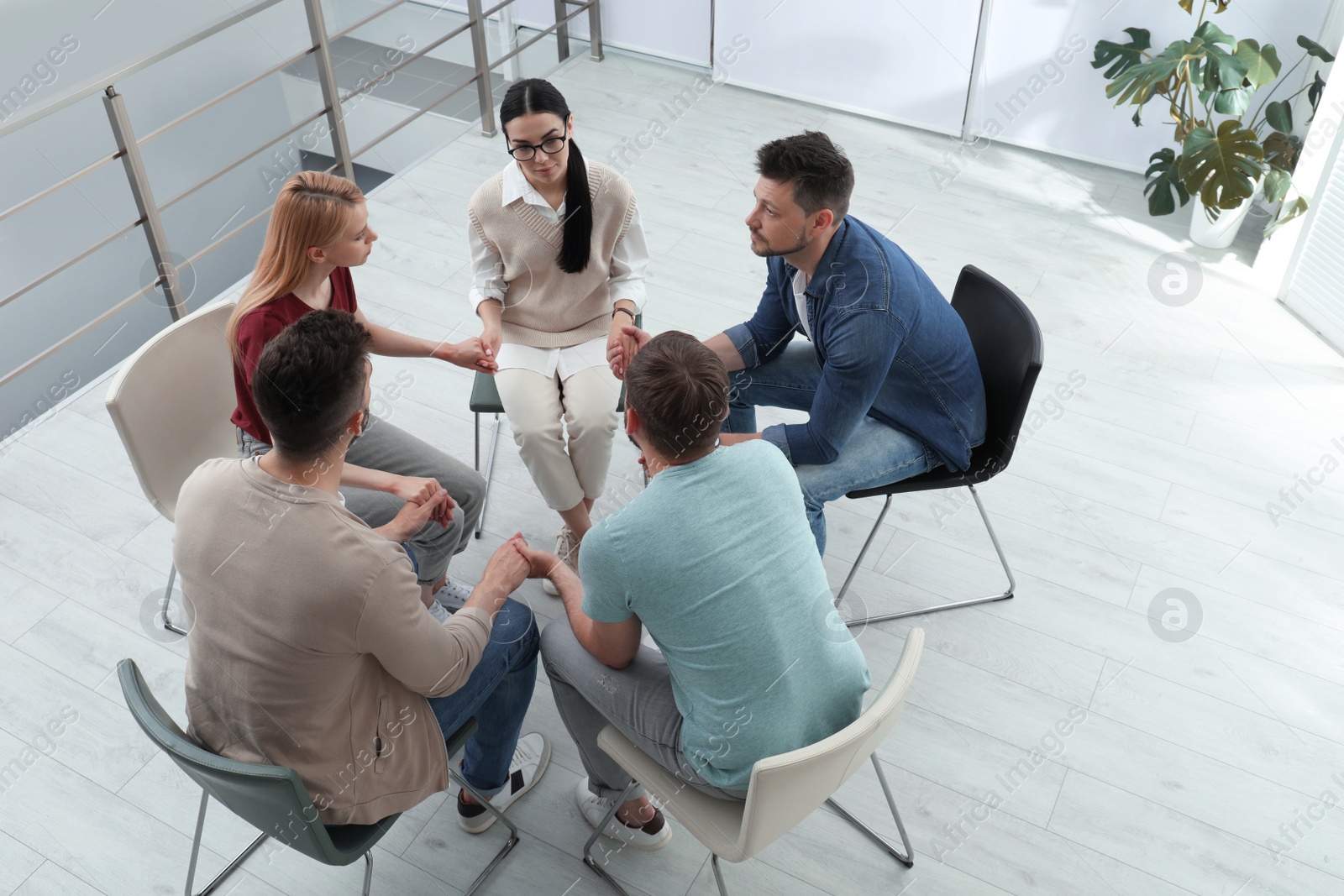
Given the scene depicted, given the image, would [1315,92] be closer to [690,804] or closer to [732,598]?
[732,598]

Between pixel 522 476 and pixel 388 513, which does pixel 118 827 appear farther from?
pixel 522 476

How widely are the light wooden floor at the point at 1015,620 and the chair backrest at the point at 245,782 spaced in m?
0.52

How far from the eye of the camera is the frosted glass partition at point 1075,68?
3.71m

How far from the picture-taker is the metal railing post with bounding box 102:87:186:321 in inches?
120

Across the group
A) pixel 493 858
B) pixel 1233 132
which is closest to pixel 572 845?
pixel 493 858

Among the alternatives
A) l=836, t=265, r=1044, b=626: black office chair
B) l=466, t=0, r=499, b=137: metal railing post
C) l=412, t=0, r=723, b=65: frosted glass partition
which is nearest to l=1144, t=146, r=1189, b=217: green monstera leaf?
l=836, t=265, r=1044, b=626: black office chair

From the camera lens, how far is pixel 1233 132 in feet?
11.2

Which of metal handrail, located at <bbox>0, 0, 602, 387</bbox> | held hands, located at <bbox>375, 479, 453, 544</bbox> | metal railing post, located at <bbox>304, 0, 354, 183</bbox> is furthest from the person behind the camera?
metal railing post, located at <bbox>304, 0, 354, 183</bbox>

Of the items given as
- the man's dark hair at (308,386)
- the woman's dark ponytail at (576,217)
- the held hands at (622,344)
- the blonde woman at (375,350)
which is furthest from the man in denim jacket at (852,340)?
the man's dark hair at (308,386)

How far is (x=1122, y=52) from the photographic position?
3805 millimetres

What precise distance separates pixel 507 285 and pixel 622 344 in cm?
36

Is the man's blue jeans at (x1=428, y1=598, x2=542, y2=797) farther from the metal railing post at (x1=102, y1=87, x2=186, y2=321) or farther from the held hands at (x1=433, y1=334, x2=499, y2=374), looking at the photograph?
the metal railing post at (x1=102, y1=87, x2=186, y2=321)

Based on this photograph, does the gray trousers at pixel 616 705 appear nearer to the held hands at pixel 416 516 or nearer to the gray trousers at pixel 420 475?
the held hands at pixel 416 516

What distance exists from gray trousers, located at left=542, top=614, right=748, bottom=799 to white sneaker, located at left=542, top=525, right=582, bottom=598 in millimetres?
649
